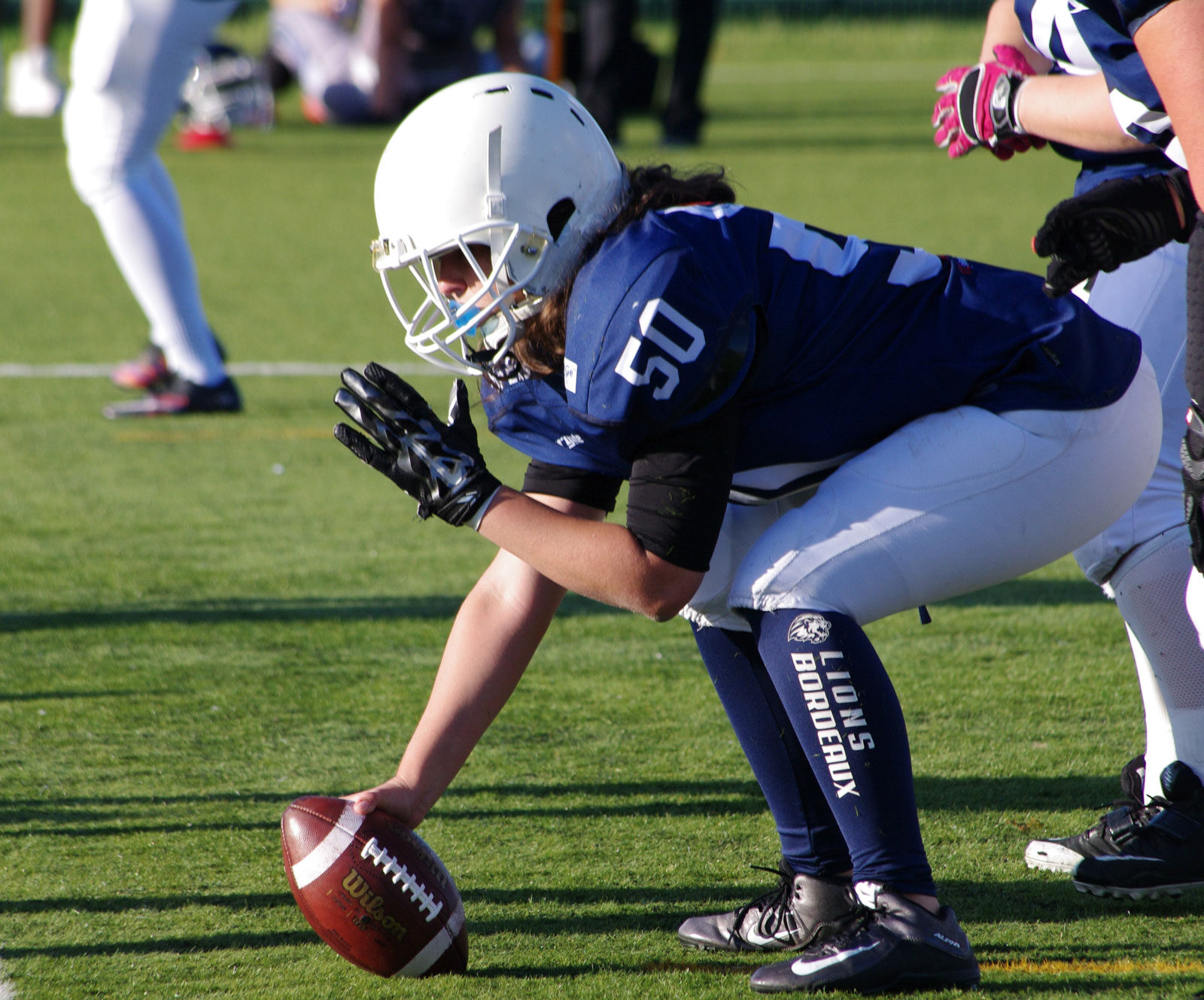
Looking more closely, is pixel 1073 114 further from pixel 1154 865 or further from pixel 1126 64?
pixel 1154 865

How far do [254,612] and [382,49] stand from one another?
10.7 metres

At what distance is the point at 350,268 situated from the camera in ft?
29.7

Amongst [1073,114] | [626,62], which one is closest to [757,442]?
[1073,114]

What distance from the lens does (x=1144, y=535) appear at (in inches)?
108

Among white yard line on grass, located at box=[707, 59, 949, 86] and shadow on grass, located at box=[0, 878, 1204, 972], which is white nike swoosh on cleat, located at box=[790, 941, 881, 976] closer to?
shadow on grass, located at box=[0, 878, 1204, 972]

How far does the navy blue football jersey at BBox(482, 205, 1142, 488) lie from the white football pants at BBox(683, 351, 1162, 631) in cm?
5

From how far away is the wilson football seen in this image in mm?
2414

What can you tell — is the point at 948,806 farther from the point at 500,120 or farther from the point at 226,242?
the point at 226,242

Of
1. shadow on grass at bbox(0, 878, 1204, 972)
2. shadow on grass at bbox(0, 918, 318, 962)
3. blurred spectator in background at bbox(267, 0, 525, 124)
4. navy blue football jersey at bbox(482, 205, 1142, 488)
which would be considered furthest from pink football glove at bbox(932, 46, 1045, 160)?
blurred spectator in background at bbox(267, 0, 525, 124)

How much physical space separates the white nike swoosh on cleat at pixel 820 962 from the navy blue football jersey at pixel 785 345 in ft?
2.34

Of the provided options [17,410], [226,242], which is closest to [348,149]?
[226,242]

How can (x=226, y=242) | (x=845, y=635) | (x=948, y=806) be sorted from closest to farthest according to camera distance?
(x=845, y=635), (x=948, y=806), (x=226, y=242)

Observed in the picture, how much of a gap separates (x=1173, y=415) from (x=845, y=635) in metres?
0.91

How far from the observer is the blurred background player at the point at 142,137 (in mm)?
5645
